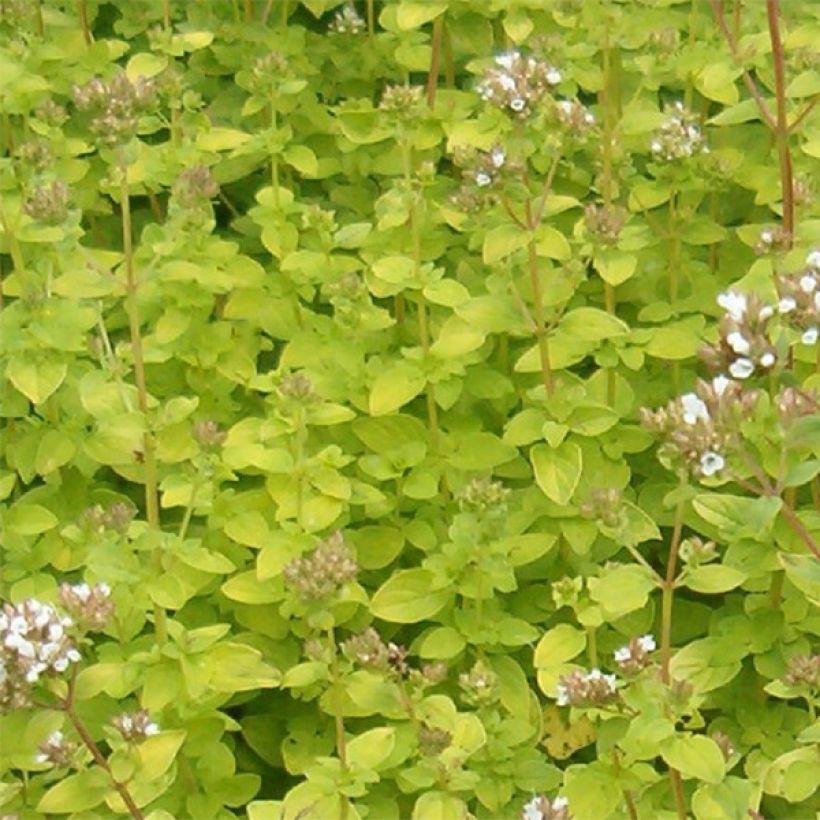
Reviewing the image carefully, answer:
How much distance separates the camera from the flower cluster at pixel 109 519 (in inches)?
101

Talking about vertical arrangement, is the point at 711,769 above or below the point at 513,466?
above

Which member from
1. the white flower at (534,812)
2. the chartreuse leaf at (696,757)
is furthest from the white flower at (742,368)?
the white flower at (534,812)

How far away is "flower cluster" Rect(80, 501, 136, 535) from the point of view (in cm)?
258

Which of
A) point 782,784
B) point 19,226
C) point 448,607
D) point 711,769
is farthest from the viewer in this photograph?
point 19,226

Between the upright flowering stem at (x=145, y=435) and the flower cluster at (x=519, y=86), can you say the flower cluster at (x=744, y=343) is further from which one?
the upright flowering stem at (x=145, y=435)

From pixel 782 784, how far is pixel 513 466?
0.88 m

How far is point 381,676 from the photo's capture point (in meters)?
2.43

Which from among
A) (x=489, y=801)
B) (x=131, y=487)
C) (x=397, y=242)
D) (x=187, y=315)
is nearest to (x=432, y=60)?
(x=397, y=242)

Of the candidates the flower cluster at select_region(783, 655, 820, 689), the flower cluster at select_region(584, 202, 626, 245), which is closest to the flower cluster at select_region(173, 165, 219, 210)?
the flower cluster at select_region(584, 202, 626, 245)

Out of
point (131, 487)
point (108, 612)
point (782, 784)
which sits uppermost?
point (108, 612)

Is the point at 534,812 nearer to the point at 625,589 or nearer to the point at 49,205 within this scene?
the point at 625,589

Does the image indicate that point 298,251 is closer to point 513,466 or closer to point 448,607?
point 513,466

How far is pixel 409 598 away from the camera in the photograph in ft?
9.00

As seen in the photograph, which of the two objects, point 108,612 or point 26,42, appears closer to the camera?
point 108,612
